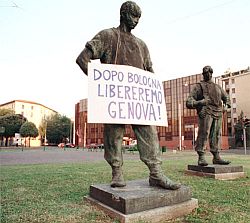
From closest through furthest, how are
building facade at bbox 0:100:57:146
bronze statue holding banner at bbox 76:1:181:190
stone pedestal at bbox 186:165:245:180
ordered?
bronze statue holding banner at bbox 76:1:181:190 < stone pedestal at bbox 186:165:245:180 < building facade at bbox 0:100:57:146

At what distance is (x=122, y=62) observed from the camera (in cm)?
391

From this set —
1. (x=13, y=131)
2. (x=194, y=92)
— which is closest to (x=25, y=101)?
(x=13, y=131)

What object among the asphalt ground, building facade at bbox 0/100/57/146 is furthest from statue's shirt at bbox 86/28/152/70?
building facade at bbox 0/100/57/146

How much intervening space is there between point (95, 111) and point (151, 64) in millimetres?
1325

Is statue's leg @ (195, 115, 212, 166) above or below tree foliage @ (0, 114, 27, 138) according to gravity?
below

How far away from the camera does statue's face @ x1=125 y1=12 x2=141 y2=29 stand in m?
3.94

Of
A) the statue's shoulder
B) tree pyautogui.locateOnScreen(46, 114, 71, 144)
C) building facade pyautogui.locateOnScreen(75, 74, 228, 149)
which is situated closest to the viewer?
the statue's shoulder

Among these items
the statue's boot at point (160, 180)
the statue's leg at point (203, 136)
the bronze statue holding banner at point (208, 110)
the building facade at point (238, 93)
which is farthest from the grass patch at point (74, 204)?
the building facade at point (238, 93)

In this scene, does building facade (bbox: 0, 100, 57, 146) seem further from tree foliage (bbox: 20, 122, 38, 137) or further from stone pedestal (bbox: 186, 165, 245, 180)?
stone pedestal (bbox: 186, 165, 245, 180)

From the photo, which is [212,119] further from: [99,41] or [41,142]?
[41,142]

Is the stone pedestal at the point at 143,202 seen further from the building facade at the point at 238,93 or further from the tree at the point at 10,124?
the building facade at the point at 238,93

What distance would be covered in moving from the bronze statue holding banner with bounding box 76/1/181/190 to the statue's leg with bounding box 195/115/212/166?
350 cm

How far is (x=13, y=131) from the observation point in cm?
6212

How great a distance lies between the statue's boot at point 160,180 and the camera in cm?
358
